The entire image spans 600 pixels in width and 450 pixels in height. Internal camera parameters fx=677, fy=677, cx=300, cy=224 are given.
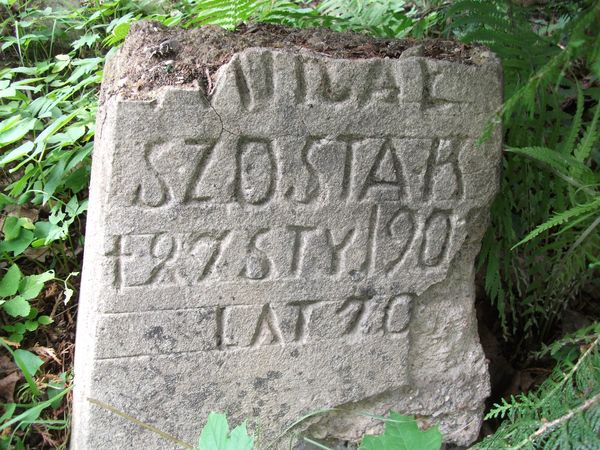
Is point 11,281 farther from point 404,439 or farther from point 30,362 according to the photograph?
point 404,439

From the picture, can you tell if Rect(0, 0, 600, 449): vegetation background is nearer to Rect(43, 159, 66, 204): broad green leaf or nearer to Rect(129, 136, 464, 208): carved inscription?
Rect(43, 159, 66, 204): broad green leaf

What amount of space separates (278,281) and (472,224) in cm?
57

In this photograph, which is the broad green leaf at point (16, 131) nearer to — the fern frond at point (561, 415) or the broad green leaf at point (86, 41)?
the broad green leaf at point (86, 41)

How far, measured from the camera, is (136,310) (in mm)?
1735

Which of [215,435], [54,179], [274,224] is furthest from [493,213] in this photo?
[54,179]

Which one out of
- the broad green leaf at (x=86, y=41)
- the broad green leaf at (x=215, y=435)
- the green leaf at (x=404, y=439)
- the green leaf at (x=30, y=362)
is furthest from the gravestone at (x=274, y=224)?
the broad green leaf at (x=86, y=41)

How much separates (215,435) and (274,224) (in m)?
0.59

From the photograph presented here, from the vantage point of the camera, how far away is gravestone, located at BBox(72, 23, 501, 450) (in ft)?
5.37

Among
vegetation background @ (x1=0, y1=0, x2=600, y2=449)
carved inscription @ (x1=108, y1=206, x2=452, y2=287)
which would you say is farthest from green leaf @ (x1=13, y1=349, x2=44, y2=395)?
carved inscription @ (x1=108, y1=206, x2=452, y2=287)

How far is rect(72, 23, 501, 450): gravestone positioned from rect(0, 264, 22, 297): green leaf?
398mm

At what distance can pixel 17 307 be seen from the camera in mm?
2160

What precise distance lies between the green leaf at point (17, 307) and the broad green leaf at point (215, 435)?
1065mm

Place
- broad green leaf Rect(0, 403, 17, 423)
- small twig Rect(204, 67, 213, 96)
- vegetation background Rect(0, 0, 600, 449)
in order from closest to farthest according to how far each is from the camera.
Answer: small twig Rect(204, 67, 213, 96)
vegetation background Rect(0, 0, 600, 449)
broad green leaf Rect(0, 403, 17, 423)

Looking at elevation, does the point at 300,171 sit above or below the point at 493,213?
above
